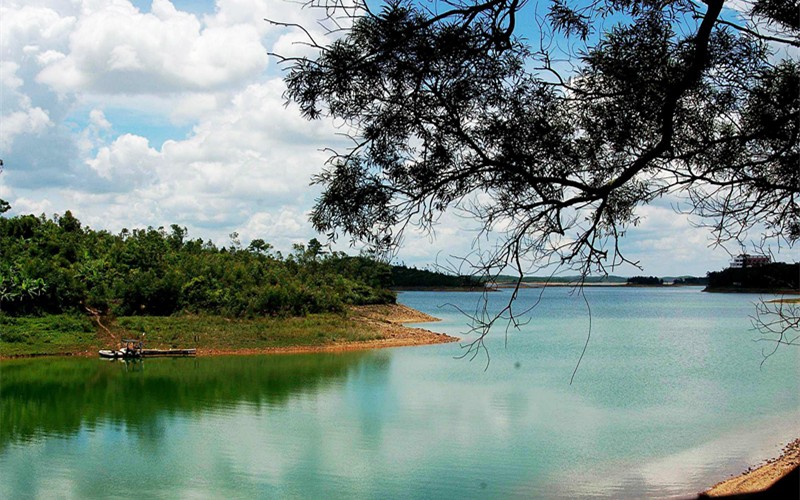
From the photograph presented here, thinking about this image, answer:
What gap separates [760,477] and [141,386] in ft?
54.7

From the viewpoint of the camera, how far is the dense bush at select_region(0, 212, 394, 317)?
30.0 meters

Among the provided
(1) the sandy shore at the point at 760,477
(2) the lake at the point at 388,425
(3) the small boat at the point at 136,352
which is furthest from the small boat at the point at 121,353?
(1) the sandy shore at the point at 760,477

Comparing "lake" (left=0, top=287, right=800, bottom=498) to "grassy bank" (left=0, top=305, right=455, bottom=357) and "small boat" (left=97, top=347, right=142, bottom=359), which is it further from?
"grassy bank" (left=0, top=305, right=455, bottom=357)

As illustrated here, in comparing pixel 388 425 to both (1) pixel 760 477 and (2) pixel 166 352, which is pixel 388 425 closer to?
(1) pixel 760 477

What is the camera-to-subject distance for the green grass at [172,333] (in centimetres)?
2761

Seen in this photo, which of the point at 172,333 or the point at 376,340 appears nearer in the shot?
the point at 172,333

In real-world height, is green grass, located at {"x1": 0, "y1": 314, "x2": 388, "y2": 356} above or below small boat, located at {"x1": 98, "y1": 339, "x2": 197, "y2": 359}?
above

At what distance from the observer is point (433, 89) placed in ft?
15.9

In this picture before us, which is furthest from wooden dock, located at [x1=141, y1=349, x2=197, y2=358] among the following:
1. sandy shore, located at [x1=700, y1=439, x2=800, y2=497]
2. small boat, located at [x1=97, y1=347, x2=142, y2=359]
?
sandy shore, located at [x1=700, y1=439, x2=800, y2=497]

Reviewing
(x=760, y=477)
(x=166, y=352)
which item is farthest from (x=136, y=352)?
(x=760, y=477)

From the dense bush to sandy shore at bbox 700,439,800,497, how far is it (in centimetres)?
1951

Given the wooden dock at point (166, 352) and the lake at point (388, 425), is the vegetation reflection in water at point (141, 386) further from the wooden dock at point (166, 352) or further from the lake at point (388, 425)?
the wooden dock at point (166, 352)

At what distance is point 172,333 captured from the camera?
2997cm

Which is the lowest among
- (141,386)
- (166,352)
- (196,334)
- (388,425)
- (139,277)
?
(388,425)
